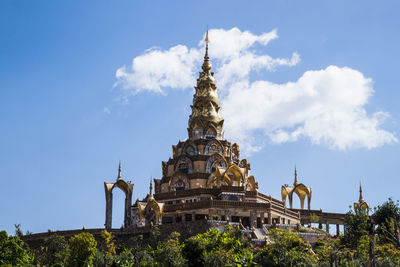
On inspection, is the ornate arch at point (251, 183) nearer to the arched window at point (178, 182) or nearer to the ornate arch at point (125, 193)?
the arched window at point (178, 182)

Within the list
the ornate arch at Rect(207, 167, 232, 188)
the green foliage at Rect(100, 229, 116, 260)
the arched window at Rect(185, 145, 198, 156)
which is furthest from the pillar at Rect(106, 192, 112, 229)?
the arched window at Rect(185, 145, 198, 156)

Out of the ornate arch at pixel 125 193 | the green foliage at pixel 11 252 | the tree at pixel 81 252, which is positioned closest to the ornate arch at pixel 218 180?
the ornate arch at pixel 125 193

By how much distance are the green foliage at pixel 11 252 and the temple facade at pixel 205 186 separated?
52.5 ft

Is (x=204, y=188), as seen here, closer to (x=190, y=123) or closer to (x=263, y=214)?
(x=263, y=214)

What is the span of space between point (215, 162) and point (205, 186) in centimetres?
416

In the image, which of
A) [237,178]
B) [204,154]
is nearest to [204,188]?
[237,178]

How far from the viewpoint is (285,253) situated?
51.6 m

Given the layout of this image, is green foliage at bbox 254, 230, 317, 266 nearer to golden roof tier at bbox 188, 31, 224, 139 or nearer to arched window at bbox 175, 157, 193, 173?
arched window at bbox 175, 157, 193, 173

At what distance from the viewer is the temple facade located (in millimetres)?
69000

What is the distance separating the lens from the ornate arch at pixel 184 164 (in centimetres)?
8225

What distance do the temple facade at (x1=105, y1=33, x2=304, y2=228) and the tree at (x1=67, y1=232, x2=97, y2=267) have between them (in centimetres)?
1207

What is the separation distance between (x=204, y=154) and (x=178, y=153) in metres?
4.64

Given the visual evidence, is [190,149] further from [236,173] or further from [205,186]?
[236,173]

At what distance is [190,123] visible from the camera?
87.6 m
